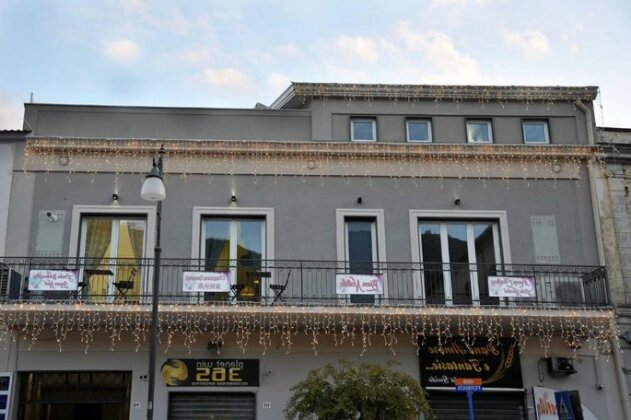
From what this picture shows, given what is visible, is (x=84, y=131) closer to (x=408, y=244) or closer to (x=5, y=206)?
(x=5, y=206)

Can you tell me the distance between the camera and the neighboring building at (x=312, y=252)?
14.2 metres

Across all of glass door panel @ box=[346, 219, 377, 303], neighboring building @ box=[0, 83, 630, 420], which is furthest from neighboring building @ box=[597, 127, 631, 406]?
glass door panel @ box=[346, 219, 377, 303]

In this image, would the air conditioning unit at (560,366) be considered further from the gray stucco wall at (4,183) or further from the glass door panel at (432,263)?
the gray stucco wall at (4,183)

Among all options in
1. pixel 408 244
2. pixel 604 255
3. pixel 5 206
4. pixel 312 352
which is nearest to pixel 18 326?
pixel 5 206

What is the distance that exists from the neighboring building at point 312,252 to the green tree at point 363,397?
6.40ft

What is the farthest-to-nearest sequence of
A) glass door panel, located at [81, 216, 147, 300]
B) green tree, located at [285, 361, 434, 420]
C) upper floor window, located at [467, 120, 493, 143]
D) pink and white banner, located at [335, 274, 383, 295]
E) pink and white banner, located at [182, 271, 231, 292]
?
upper floor window, located at [467, 120, 493, 143] < glass door panel, located at [81, 216, 147, 300] < pink and white banner, located at [335, 274, 383, 295] < pink and white banner, located at [182, 271, 231, 292] < green tree, located at [285, 361, 434, 420]

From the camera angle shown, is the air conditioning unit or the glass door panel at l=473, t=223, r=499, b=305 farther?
the glass door panel at l=473, t=223, r=499, b=305

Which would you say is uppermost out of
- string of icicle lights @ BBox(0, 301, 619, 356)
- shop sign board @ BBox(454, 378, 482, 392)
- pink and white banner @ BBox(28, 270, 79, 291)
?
pink and white banner @ BBox(28, 270, 79, 291)

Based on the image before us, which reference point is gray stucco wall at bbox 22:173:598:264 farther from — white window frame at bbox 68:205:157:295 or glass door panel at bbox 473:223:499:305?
glass door panel at bbox 473:223:499:305

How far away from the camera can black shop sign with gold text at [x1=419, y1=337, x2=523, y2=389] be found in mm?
14609

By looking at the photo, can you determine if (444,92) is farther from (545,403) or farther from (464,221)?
(545,403)

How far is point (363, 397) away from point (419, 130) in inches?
273

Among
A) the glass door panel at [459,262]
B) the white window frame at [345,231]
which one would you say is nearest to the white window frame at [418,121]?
the white window frame at [345,231]

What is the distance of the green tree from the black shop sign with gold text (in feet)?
7.99
